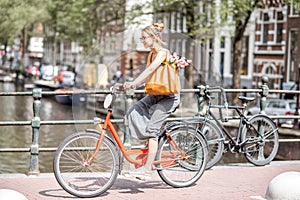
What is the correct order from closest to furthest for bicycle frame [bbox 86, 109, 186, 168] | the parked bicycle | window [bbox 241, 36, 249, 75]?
bicycle frame [bbox 86, 109, 186, 168] → the parked bicycle → window [bbox 241, 36, 249, 75]

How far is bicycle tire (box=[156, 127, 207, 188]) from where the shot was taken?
8.18 meters

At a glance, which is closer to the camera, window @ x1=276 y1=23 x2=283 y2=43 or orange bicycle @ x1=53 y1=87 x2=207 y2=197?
orange bicycle @ x1=53 y1=87 x2=207 y2=197

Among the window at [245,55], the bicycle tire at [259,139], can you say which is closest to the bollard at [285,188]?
the bicycle tire at [259,139]

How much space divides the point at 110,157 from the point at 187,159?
98 centimetres

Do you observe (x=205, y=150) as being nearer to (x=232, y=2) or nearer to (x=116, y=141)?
(x=116, y=141)

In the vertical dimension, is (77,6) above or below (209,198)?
above

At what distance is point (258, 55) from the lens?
44438mm

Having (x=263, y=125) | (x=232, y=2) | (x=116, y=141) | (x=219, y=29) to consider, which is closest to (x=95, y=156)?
(x=116, y=141)

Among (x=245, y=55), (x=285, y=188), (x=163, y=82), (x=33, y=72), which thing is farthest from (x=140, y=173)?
(x=33, y=72)

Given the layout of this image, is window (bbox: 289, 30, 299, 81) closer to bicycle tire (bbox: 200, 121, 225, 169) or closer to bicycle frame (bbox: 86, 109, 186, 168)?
bicycle tire (bbox: 200, 121, 225, 169)

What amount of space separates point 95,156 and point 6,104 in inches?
1306

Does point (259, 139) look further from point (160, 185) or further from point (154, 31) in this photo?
point (154, 31)

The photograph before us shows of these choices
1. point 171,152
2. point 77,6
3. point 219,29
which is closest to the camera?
point 171,152

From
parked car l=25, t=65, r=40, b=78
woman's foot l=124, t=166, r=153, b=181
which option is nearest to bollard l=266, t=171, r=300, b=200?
woman's foot l=124, t=166, r=153, b=181
